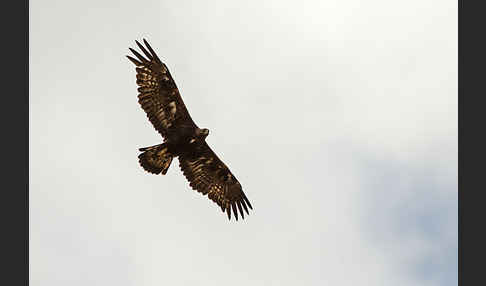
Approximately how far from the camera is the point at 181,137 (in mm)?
26438

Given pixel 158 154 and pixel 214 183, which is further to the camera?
pixel 214 183

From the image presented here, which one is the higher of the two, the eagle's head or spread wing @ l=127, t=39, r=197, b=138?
spread wing @ l=127, t=39, r=197, b=138

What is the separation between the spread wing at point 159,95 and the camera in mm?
26359


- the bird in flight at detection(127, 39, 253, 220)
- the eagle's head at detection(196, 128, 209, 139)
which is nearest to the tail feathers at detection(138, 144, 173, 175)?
the bird in flight at detection(127, 39, 253, 220)

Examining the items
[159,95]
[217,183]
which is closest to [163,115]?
[159,95]

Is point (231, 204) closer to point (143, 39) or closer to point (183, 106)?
point (183, 106)

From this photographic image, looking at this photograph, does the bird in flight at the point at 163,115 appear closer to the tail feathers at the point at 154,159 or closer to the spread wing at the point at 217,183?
the tail feathers at the point at 154,159

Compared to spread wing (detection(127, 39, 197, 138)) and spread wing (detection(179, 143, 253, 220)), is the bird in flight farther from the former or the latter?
spread wing (detection(179, 143, 253, 220))

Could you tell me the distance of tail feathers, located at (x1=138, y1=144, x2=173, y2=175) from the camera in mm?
26328

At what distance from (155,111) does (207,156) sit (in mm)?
2197

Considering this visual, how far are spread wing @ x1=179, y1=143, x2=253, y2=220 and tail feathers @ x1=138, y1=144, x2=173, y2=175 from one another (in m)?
1.21

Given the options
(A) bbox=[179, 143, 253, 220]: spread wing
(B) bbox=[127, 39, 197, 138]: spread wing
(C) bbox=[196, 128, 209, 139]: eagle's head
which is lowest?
(A) bbox=[179, 143, 253, 220]: spread wing

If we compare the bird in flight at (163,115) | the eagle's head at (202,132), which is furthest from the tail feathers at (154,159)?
the eagle's head at (202,132)

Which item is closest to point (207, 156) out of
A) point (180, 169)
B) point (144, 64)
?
point (180, 169)
